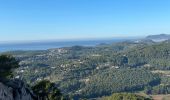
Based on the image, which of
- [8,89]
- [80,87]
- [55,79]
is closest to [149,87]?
[80,87]

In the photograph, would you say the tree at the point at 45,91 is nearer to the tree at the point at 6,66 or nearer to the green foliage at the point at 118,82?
the tree at the point at 6,66

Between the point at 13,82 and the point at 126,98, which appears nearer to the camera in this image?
the point at 13,82

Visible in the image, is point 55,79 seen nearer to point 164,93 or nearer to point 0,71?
point 164,93

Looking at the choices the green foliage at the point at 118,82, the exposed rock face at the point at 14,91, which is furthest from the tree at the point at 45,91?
the green foliage at the point at 118,82

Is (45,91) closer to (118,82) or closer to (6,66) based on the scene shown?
(6,66)

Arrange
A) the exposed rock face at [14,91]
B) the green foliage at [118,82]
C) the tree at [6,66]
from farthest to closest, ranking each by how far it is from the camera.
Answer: the green foliage at [118,82] → the tree at [6,66] → the exposed rock face at [14,91]

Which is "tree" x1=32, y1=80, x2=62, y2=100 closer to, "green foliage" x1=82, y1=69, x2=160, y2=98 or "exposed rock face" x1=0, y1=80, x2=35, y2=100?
"exposed rock face" x1=0, y1=80, x2=35, y2=100

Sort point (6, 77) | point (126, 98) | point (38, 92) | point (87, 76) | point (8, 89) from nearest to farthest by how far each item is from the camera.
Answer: point (8, 89) → point (6, 77) → point (38, 92) → point (126, 98) → point (87, 76)

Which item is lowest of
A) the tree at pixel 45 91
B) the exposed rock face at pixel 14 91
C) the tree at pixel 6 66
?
the tree at pixel 45 91

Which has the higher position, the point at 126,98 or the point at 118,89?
the point at 126,98
